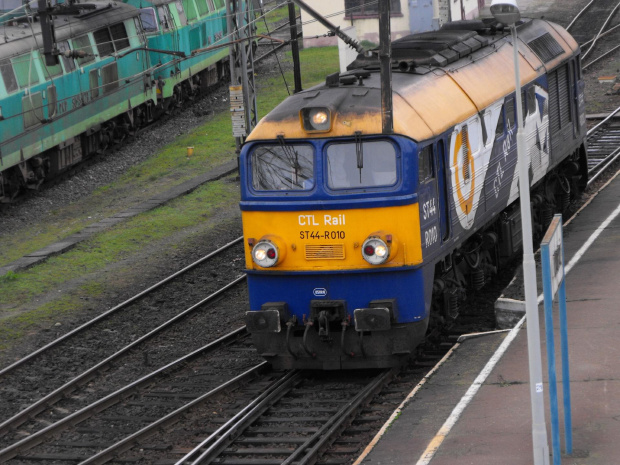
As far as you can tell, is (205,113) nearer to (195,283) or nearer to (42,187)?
(42,187)

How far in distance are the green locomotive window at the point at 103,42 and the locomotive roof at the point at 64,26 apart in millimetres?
190

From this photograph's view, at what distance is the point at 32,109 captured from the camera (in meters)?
24.1

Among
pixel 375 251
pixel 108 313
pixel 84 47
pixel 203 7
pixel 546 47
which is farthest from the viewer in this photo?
pixel 203 7

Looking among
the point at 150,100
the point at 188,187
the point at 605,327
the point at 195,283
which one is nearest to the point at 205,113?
the point at 150,100

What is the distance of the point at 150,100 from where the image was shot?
3117cm

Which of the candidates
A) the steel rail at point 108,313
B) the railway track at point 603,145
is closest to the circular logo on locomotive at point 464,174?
the steel rail at point 108,313

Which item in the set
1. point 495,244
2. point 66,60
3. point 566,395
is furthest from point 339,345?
point 66,60

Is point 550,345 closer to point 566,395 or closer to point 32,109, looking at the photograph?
point 566,395

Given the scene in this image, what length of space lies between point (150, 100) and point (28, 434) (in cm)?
2006

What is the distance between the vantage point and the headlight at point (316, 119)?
12.1m

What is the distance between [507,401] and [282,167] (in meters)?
3.60

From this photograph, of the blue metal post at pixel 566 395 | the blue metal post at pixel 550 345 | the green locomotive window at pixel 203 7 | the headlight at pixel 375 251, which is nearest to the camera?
the blue metal post at pixel 550 345

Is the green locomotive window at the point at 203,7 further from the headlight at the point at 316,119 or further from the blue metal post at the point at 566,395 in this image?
the blue metal post at the point at 566,395

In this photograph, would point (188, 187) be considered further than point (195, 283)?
Yes
